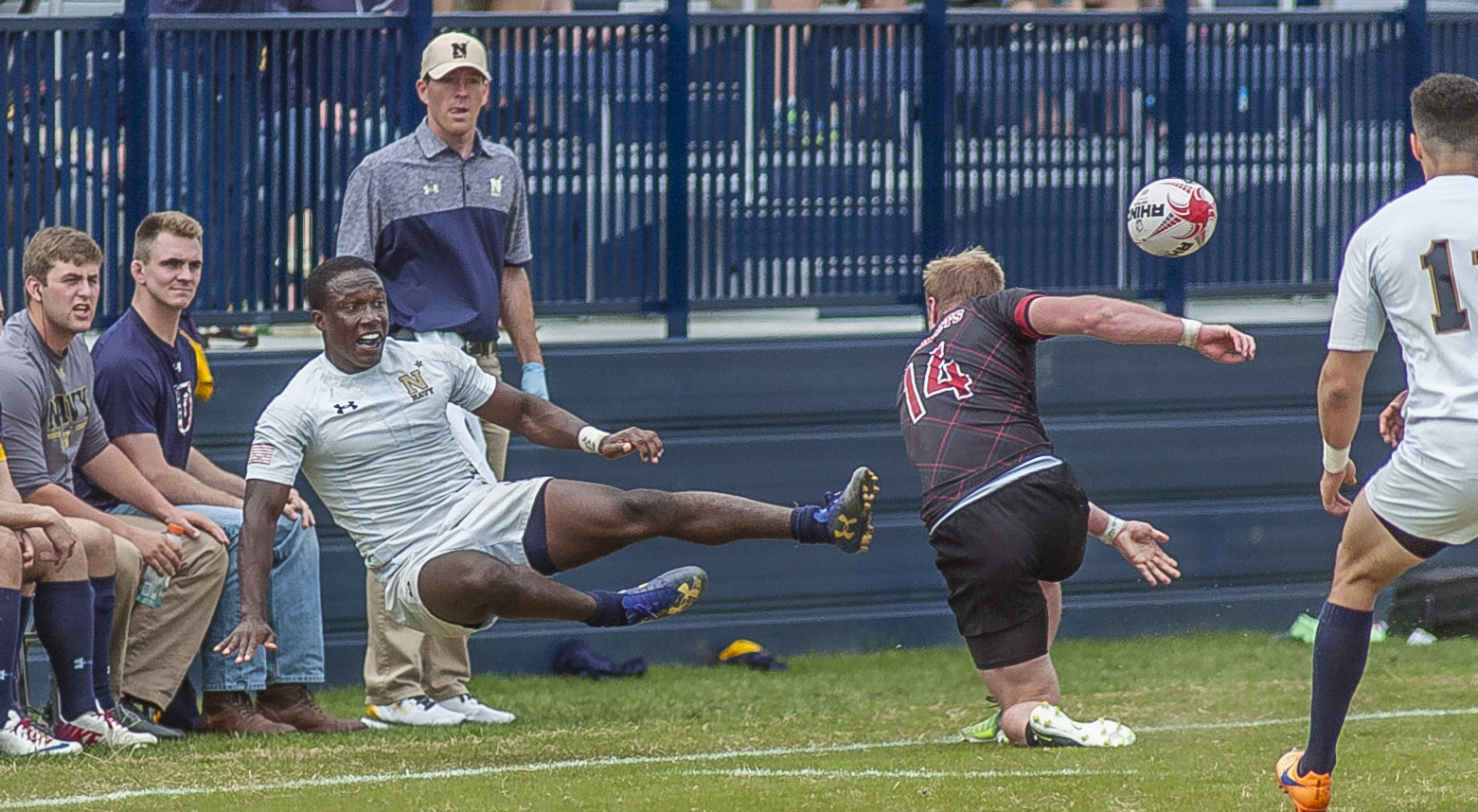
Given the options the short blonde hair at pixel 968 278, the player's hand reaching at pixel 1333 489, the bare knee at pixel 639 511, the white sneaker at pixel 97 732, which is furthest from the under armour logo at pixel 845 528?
the white sneaker at pixel 97 732

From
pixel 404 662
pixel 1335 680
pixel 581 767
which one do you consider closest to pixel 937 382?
pixel 581 767

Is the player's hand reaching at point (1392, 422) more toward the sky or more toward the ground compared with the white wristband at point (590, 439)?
more toward the sky

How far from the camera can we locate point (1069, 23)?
10.4m

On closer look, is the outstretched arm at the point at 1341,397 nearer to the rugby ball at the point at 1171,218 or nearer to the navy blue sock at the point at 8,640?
→ the rugby ball at the point at 1171,218

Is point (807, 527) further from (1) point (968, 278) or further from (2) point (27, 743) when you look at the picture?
(2) point (27, 743)

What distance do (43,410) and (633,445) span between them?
2346mm

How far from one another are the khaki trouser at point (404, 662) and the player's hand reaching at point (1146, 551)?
2767 mm

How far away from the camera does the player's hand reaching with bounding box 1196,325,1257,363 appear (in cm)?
604

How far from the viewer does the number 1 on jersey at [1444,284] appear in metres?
5.46

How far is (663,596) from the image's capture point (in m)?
6.93

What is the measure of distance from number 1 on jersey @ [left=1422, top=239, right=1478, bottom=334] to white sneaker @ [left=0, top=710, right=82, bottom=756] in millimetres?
4924

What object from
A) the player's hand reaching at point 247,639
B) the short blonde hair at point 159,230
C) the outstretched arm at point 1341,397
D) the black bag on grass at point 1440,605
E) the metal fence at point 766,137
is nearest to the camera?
the outstretched arm at point 1341,397

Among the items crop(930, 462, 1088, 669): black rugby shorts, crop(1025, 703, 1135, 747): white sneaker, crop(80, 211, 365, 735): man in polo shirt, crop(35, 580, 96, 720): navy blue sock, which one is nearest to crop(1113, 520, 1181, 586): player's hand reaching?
crop(930, 462, 1088, 669): black rugby shorts

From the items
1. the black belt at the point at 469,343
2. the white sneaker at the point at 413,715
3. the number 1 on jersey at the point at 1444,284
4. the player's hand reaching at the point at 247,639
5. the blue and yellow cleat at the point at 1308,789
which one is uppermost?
the number 1 on jersey at the point at 1444,284
